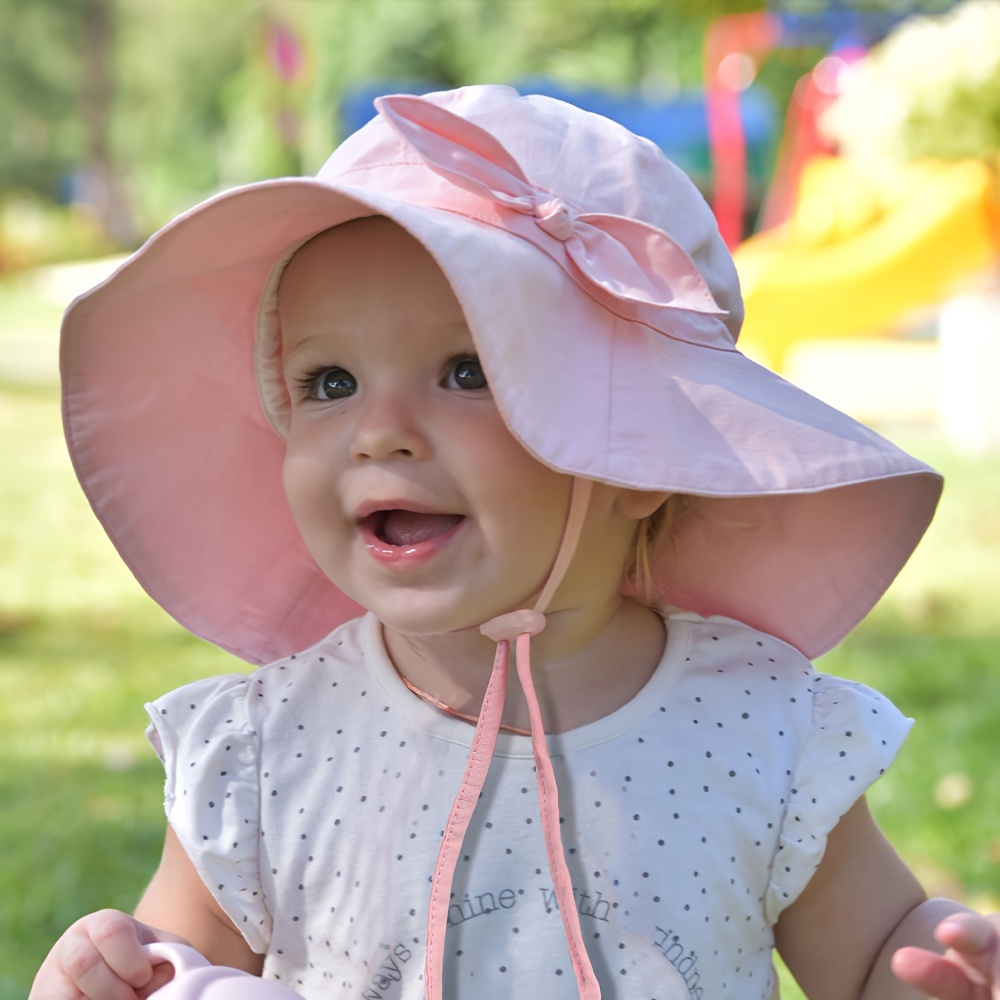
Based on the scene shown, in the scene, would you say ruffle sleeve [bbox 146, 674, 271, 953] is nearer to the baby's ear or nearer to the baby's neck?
the baby's neck

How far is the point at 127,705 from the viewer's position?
3.46 metres

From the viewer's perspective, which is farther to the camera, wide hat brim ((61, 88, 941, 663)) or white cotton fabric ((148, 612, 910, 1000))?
white cotton fabric ((148, 612, 910, 1000))

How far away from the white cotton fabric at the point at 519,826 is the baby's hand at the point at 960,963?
203 millimetres

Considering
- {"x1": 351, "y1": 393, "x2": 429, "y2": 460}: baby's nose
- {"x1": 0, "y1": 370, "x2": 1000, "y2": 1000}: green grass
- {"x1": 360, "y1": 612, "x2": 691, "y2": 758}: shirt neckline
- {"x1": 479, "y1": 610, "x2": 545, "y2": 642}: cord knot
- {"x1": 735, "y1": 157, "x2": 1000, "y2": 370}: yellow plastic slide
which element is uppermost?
{"x1": 351, "y1": 393, "x2": 429, "y2": 460}: baby's nose

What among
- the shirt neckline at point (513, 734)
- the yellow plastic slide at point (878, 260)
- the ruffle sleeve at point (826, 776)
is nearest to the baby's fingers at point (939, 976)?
the ruffle sleeve at point (826, 776)

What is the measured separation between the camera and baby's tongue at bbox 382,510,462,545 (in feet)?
4.62

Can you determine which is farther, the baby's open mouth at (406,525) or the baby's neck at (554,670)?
the baby's neck at (554,670)

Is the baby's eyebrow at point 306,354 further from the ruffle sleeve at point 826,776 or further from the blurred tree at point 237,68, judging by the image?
the blurred tree at point 237,68

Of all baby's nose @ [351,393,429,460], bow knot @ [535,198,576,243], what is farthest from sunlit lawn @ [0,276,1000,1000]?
bow knot @ [535,198,576,243]

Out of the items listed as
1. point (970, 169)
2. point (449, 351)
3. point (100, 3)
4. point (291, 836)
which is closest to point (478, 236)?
point (449, 351)

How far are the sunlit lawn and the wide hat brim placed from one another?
2.87 feet

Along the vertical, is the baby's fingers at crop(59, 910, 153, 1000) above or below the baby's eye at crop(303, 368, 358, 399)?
below

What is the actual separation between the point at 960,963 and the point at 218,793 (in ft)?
2.40

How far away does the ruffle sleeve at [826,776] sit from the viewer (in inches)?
58.4
